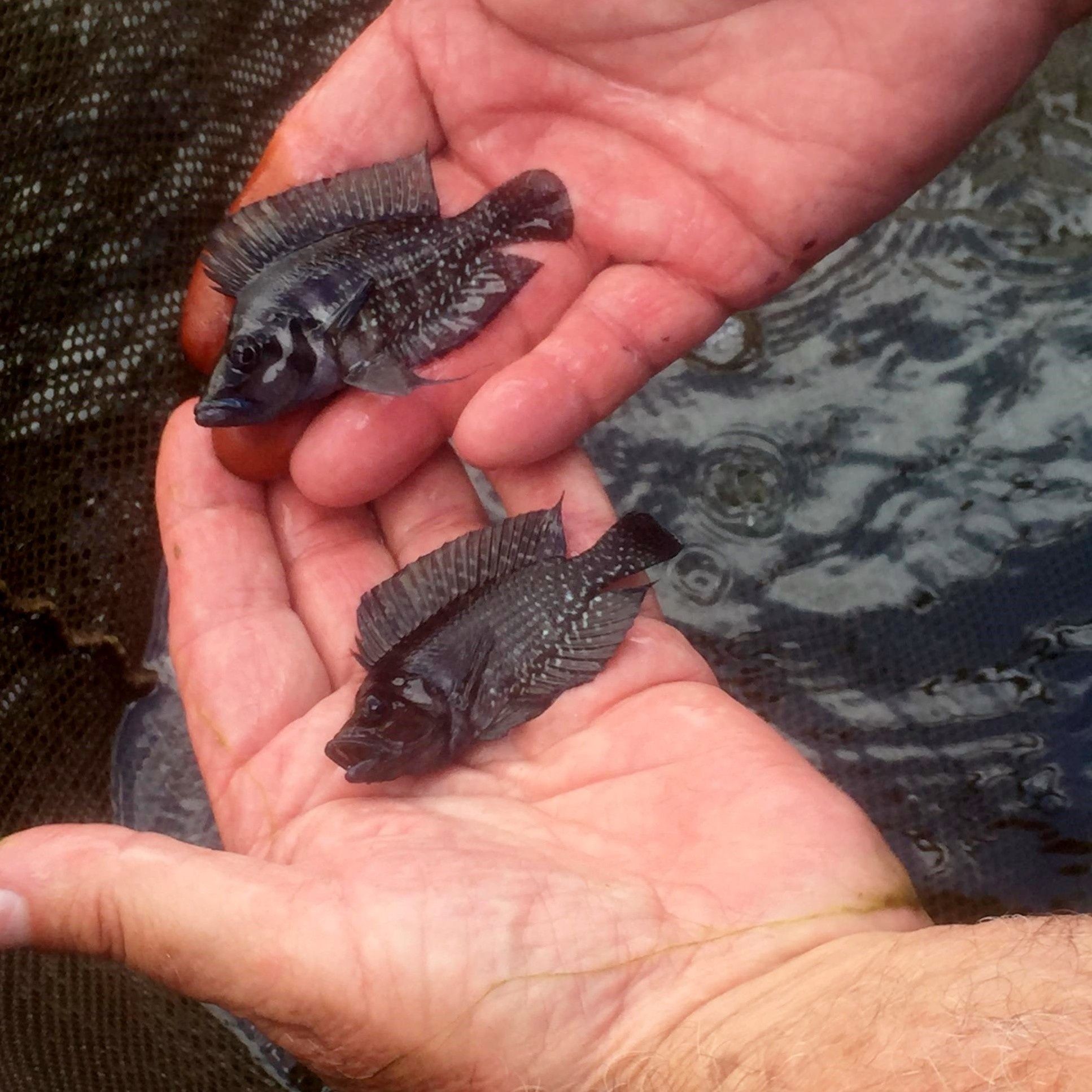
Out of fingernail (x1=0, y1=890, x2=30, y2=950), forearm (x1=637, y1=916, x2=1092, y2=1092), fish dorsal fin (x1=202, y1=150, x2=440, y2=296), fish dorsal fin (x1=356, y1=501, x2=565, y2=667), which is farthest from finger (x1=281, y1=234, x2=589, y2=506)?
forearm (x1=637, y1=916, x2=1092, y2=1092)

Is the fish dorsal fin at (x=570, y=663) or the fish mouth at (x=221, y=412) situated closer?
the fish dorsal fin at (x=570, y=663)

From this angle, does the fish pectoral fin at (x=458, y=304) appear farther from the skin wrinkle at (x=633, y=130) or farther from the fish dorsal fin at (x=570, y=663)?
the fish dorsal fin at (x=570, y=663)

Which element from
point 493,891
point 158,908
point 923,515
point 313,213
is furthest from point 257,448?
point 923,515

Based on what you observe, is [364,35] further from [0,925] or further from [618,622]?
[0,925]

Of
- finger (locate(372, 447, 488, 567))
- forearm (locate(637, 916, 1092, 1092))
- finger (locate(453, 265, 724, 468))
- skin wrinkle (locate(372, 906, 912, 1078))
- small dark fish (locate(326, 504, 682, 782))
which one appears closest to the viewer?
forearm (locate(637, 916, 1092, 1092))

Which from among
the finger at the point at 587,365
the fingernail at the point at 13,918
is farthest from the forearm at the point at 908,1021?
the finger at the point at 587,365

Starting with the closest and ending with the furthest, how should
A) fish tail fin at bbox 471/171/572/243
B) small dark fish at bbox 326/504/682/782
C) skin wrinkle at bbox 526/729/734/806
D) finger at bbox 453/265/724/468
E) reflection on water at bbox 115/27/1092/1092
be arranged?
skin wrinkle at bbox 526/729/734/806
small dark fish at bbox 326/504/682/782
finger at bbox 453/265/724/468
fish tail fin at bbox 471/171/572/243
reflection on water at bbox 115/27/1092/1092

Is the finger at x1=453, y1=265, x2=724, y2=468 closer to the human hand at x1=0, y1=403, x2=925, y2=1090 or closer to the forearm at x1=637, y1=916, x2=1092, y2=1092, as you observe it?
the human hand at x1=0, y1=403, x2=925, y2=1090
